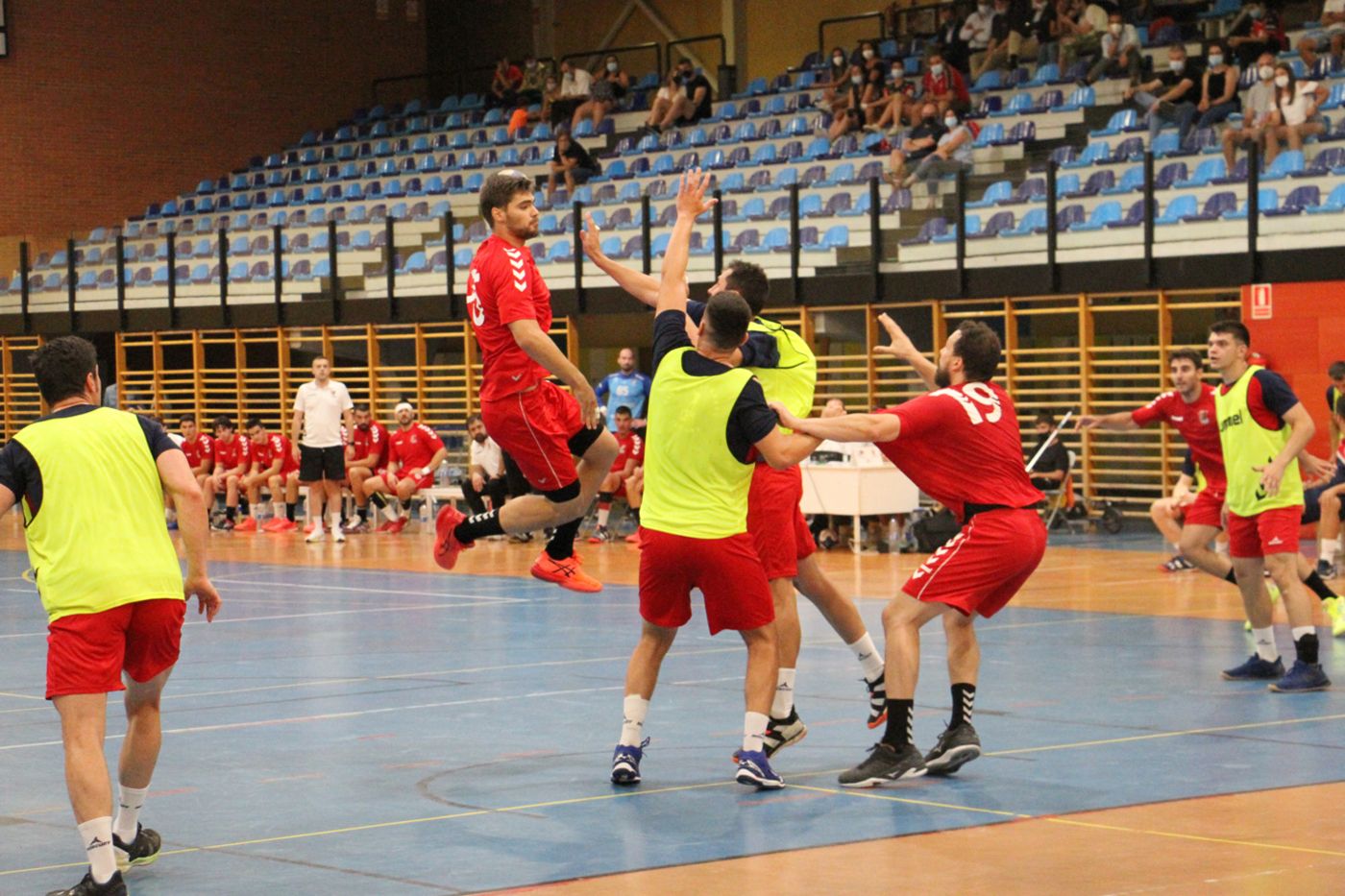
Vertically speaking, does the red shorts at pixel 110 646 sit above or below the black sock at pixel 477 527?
below

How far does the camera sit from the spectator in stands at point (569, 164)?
28844 millimetres

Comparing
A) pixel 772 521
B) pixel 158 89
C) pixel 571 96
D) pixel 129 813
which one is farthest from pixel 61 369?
pixel 158 89

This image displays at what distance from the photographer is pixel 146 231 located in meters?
35.2

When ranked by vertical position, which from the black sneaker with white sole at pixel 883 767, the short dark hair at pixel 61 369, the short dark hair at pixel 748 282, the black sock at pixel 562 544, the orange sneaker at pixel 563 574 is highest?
the short dark hair at pixel 748 282

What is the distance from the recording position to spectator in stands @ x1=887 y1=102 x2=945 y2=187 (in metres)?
23.8

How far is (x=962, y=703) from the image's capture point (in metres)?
8.01

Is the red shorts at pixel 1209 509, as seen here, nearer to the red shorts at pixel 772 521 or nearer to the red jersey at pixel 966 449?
the red jersey at pixel 966 449

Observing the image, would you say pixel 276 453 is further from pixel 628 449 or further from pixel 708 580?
pixel 708 580

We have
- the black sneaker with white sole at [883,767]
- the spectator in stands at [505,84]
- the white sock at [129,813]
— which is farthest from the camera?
the spectator in stands at [505,84]

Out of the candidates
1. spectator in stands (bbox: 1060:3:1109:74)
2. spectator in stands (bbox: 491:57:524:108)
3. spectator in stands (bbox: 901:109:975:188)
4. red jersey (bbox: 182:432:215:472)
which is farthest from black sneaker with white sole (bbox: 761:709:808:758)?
spectator in stands (bbox: 491:57:524:108)

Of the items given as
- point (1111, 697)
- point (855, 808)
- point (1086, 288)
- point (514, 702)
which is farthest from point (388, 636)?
point (1086, 288)

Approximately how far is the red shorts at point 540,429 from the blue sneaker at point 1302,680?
407cm


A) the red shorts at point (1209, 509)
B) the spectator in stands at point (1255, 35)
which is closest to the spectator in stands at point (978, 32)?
the spectator in stands at point (1255, 35)

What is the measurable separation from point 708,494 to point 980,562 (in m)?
1.26
